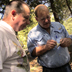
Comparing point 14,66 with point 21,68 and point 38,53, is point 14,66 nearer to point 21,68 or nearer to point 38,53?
point 21,68

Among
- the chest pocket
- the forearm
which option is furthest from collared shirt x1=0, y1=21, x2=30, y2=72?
the chest pocket

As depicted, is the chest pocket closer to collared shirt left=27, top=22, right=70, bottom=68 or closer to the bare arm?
collared shirt left=27, top=22, right=70, bottom=68

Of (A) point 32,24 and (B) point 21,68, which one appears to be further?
(A) point 32,24

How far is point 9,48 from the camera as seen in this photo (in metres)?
1.00

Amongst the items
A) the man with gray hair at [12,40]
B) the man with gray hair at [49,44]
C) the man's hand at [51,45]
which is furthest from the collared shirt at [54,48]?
the man with gray hair at [12,40]

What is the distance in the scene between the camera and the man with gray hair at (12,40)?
0.96 metres

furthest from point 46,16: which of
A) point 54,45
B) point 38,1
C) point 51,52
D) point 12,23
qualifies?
point 38,1

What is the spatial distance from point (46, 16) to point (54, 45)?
2.22 ft

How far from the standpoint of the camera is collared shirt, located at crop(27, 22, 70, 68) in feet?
6.15

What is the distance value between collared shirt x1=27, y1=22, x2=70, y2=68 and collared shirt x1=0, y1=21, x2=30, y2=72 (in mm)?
763

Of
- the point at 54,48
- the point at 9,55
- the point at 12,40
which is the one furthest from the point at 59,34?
the point at 9,55

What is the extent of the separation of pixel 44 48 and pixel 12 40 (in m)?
0.91

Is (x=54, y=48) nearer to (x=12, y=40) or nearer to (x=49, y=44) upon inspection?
(x=49, y=44)

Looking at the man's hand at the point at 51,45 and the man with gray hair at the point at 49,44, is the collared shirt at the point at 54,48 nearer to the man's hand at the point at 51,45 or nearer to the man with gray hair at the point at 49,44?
the man with gray hair at the point at 49,44
